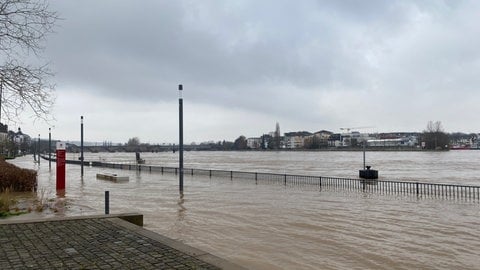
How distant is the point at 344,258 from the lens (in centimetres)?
1020

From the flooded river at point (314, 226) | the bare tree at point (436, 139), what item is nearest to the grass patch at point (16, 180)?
the flooded river at point (314, 226)

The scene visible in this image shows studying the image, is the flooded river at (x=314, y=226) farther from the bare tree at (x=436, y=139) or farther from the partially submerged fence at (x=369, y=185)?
the bare tree at (x=436, y=139)

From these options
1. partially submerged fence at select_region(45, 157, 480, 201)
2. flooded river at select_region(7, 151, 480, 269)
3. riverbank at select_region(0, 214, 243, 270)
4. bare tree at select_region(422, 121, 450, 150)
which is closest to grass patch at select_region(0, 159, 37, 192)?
flooded river at select_region(7, 151, 480, 269)

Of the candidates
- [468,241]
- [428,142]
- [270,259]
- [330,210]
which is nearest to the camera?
[270,259]

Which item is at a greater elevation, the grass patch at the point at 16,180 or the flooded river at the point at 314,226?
the grass patch at the point at 16,180

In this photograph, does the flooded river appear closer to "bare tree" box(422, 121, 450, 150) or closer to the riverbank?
the riverbank

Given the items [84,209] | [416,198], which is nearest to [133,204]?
[84,209]

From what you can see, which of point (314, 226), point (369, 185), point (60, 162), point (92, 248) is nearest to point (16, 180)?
point (60, 162)

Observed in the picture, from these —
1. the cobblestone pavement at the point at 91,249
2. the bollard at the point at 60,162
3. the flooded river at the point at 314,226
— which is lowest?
the flooded river at the point at 314,226

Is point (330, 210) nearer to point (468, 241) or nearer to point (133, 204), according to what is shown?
point (468, 241)

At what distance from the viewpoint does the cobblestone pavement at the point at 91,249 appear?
6.46 metres

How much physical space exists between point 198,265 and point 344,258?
5.13 m

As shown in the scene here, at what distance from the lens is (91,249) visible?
7.44 meters

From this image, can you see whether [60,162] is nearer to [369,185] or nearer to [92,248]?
[92,248]
